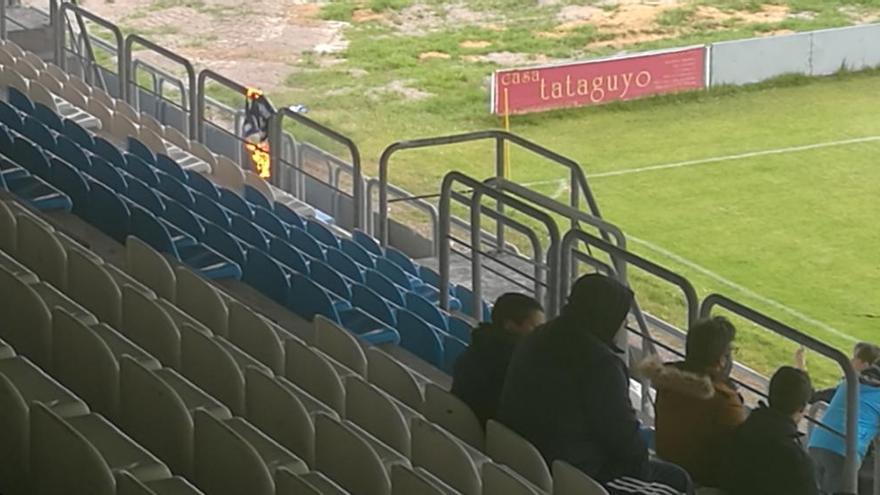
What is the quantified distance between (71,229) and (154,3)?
1514 cm

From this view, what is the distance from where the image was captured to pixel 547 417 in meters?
3.97

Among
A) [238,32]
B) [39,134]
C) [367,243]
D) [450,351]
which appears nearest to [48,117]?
[39,134]

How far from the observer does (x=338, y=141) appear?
7.69 m

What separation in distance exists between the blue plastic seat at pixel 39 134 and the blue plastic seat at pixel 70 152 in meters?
0.03

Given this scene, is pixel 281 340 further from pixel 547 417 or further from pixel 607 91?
pixel 607 91

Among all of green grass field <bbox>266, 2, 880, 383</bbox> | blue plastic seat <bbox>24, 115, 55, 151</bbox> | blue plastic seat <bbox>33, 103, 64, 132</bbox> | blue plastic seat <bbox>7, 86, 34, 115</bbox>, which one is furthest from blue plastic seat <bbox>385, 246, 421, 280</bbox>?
green grass field <bbox>266, 2, 880, 383</bbox>

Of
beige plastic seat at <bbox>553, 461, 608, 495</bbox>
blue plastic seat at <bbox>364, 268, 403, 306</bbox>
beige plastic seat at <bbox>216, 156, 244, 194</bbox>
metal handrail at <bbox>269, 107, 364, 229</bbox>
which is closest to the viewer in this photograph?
beige plastic seat at <bbox>553, 461, 608, 495</bbox>

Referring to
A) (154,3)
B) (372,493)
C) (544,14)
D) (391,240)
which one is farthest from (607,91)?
(372,493)

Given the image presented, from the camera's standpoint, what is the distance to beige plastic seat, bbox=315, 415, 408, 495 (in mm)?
3523

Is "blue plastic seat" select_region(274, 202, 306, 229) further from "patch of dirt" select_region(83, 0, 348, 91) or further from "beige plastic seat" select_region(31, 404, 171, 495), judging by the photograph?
"patch of dirt" select_region(83, 0, 348, 91)

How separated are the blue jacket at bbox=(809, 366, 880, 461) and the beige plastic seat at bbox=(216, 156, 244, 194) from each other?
340 centimetres

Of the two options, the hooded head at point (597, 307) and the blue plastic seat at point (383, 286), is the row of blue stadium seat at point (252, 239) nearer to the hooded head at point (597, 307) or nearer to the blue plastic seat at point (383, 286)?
the blue plastic seat at point (383, 286)

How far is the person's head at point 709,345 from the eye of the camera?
4203mm

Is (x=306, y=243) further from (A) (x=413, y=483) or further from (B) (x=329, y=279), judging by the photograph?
(A) (x=413, y=483)
